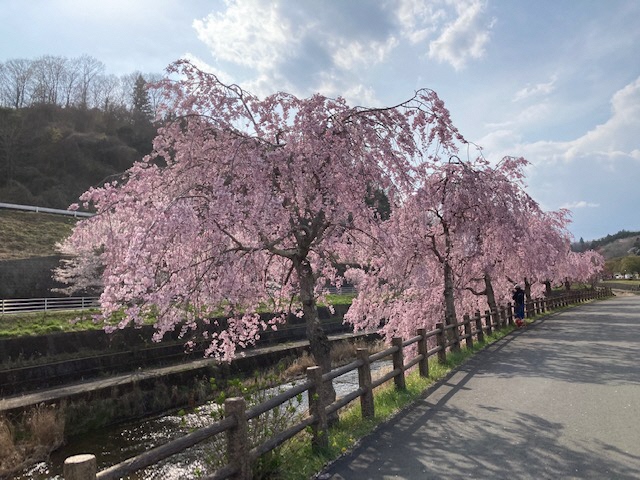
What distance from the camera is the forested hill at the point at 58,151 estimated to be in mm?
59312

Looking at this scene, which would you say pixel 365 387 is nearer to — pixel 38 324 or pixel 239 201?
pixel 239 201

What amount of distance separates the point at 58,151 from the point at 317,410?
2824 inches

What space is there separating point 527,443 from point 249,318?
6160 millimetres

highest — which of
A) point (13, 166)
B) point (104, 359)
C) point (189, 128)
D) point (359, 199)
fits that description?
point (13, 166)

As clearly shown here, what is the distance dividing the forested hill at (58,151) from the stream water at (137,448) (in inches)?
1761

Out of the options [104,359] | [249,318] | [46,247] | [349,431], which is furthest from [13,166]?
[349,431]

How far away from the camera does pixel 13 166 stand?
60.2m

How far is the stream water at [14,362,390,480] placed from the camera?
1039 centimetres

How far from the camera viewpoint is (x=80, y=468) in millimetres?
3221

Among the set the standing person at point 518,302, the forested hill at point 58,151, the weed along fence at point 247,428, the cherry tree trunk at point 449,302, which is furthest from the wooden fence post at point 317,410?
the forested hill at point 58,151

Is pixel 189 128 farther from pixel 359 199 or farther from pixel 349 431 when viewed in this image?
pixel 349 431

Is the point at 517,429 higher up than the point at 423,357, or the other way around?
the point at 423,357

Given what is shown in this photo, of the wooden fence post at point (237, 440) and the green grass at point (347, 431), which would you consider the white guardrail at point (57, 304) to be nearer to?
the green grass at point (347, 431)

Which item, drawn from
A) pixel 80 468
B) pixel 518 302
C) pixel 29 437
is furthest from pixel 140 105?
pixel 80 468
